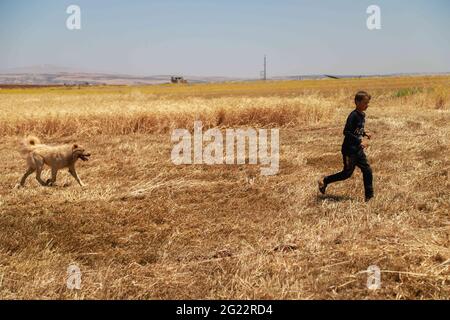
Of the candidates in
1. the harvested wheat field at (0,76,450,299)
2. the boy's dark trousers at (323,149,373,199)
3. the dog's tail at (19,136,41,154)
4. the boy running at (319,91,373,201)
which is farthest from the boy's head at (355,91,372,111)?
the dog's tail at (19,136,41,154)

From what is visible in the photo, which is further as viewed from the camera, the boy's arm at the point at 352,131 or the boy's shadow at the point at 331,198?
the boy's shadow at the point at 331,198

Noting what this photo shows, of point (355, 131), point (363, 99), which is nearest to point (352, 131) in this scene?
point (355, 131)

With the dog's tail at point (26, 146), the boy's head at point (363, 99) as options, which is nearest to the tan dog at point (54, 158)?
the dog's tail at point (26, 146)

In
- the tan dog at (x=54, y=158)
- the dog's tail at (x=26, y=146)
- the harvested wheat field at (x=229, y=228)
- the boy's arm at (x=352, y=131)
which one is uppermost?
the boy's arm at (x=352, y=131)

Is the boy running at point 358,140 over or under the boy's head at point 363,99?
under

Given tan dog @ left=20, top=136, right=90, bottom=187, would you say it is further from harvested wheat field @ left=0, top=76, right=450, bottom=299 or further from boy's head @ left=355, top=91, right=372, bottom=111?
boy's head @ left=355, top=91, right=372, bottom=111

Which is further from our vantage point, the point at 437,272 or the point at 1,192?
the point at 1,192

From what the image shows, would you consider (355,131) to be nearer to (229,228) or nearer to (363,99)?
(363,99)

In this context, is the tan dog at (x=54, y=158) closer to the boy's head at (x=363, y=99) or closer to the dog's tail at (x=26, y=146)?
→ the dog's tail at (x=26, y=146)

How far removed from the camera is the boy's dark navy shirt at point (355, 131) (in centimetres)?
606
